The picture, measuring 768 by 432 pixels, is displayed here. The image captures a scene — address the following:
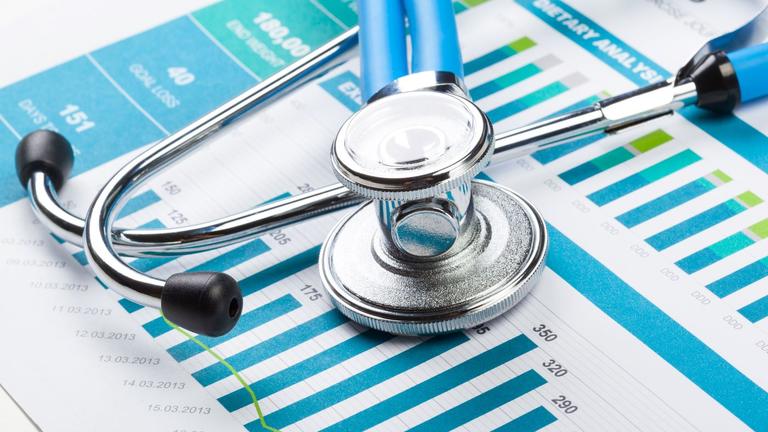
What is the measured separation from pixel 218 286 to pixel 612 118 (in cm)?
47

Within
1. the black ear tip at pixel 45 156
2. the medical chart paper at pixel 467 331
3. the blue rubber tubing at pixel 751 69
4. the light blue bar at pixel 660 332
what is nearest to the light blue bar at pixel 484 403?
the medical chart paper at pixel 467 331

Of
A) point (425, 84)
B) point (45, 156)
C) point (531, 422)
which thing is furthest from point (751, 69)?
point (45, 156)

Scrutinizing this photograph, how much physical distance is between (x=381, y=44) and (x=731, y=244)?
1.26 feet

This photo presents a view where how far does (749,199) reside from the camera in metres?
1.12

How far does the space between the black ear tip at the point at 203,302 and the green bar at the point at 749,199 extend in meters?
0.50

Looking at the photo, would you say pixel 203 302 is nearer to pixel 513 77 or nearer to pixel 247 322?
pixel 247 322

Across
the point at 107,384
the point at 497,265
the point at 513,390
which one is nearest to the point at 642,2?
the point at 497,265

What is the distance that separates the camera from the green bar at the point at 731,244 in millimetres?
1070

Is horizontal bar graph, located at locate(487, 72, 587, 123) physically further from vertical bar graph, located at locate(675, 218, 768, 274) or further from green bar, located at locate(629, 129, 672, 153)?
vertical bar graph, located at locate(675, 218, 768, 274)

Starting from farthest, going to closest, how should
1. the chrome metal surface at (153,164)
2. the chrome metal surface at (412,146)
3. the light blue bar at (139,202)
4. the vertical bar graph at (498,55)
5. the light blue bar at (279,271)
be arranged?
the vertical bar graph at (498,55) < the light blue bar at (139,202) < the light blue bar at (279,271) < the chrome metal surface at (153,164) < the chrome metal surface at (412,146)

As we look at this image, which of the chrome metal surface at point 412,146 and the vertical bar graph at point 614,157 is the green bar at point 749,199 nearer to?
the vertical bar graph at point 614,157

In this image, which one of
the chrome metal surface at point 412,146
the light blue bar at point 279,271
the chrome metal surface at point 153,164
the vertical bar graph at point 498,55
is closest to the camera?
the chrome metal surface at point 412,146

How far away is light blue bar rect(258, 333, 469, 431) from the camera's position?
3.22 ft

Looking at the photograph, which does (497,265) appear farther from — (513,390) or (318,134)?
(318,134)
